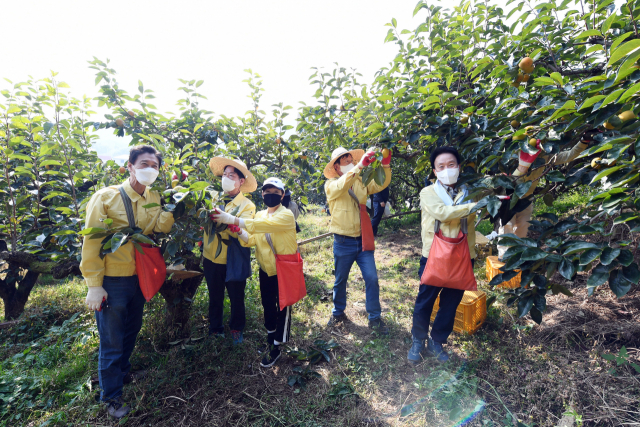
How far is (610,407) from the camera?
70.6 inches

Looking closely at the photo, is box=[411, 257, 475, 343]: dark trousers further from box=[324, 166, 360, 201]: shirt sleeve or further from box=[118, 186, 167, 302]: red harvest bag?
box=[118, 186, 167, 302]: red harvest bag

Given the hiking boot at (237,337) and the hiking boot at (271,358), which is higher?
the hiking boot at (237,337)

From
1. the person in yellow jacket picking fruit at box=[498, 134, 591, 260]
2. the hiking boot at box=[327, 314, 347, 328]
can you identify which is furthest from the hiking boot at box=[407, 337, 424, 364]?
the person in yellow jacket picking fruit at box=[498, 134, 591, 260]

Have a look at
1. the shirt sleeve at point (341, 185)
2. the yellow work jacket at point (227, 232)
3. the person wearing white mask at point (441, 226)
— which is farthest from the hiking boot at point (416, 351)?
the yellow work jacket at point (227, 232)

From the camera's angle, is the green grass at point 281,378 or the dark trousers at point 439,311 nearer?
the green grass at point 281,378

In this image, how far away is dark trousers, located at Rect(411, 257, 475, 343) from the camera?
238 centimetres

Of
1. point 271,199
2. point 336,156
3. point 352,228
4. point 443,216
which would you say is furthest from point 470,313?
point 271,199

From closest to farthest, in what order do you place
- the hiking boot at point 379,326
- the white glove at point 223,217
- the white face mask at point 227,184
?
the white glove at point 223,217 < the white face mask at point 227,184 < the hiking boot at point 379,326

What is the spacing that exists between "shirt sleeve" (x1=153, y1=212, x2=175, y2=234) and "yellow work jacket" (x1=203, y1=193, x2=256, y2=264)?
0.37 metres

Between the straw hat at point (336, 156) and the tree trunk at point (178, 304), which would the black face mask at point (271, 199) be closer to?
the straw hat at point (336, 156)

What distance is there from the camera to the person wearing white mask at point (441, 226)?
219cm

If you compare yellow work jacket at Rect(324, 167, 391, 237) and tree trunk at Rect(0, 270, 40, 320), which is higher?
yellow work jacket at Rect(324, 167, 391, 237)

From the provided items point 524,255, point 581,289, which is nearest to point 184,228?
point 524,255

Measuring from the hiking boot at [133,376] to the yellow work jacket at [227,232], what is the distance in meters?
1.02
